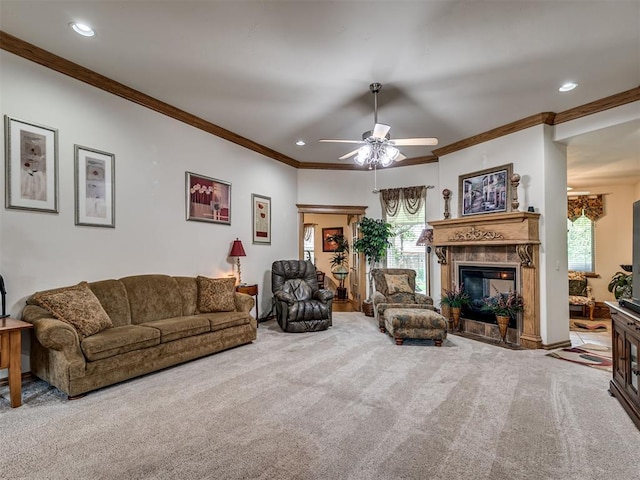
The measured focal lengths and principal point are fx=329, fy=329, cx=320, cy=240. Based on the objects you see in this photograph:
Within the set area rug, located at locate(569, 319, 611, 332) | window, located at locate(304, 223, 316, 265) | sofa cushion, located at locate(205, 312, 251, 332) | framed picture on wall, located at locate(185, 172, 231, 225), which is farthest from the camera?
window, located at locate(304, 223, 316, 265)

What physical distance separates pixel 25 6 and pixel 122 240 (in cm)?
225

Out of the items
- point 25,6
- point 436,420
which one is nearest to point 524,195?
point 436,420

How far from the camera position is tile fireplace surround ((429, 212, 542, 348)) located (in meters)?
4.47

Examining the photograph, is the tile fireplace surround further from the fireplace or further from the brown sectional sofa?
the brown sectional sofa

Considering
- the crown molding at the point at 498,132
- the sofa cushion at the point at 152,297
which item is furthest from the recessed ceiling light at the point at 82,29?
the crown molding at the point at 498,132

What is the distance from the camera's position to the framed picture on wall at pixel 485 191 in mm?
4910

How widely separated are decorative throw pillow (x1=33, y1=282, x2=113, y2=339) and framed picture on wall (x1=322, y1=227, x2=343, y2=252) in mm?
6665

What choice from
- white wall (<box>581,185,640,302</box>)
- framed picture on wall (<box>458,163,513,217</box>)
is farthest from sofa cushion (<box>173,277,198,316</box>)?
white wall (<box>581,185,640,302</box>)

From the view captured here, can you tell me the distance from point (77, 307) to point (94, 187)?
1381 millimetres

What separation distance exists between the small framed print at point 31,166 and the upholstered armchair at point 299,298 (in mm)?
3173

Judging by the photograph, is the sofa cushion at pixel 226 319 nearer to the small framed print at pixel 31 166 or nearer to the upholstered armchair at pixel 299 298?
the upholstered armchair at pixel 299 298

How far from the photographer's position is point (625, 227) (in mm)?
6953

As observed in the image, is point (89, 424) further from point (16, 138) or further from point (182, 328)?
point (16, 138)

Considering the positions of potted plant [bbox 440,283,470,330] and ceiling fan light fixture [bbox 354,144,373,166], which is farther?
potted plant [bbox 440,283,470,330]
